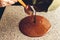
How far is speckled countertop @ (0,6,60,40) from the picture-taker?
0.76 meters

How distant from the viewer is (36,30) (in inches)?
29.9

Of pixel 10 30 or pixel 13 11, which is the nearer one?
pixel 10 30

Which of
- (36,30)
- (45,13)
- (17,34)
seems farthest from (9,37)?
(45,13)

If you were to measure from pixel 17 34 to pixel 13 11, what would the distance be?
19 centimetres

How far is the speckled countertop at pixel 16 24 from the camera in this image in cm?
76

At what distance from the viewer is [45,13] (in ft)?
2.93

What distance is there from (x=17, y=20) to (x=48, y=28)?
199 millimetres

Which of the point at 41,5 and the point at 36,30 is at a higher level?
the point at 41,5

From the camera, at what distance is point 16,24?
2.73 feet

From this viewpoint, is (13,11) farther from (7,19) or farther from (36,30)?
(36,30)

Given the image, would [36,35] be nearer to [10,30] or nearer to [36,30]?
[36,30]

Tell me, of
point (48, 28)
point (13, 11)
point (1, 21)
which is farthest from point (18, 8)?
point (48, 28)

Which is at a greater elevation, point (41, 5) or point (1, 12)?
point (41, 5)

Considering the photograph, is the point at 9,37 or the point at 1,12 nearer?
the point at 9,37
